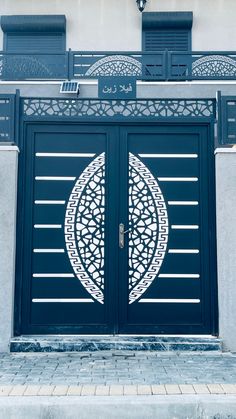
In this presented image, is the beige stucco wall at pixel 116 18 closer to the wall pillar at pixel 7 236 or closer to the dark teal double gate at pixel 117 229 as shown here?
the dark teal double gate at pixel 117 229

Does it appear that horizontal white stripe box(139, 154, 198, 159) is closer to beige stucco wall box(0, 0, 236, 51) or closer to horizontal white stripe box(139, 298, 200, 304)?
horizontal white stripe box(139, 298, 200, 304)

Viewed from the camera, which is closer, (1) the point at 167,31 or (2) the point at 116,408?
(2) the point at 116,408

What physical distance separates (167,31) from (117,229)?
5.37 meters

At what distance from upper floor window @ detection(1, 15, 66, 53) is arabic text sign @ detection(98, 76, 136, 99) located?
365 centimetres

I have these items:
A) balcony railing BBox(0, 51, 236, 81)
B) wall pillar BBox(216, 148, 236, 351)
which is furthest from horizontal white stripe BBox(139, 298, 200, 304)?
balcony railing BBox(0, 51, 236, 81)

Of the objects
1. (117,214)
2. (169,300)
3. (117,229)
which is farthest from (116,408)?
(117,214)

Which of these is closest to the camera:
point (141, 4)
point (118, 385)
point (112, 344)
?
point (118, 385)

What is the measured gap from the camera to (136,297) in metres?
5.80

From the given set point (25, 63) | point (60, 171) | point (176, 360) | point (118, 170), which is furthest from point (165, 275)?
point (25, 63)

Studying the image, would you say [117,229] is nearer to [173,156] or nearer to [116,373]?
[173,156]

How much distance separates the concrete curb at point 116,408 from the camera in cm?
392

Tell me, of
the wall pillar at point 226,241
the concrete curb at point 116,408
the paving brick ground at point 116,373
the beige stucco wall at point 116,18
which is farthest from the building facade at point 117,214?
the beige stucco wall at point 116,18

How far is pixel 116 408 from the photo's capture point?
393 cm

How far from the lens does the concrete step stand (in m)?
5.54
